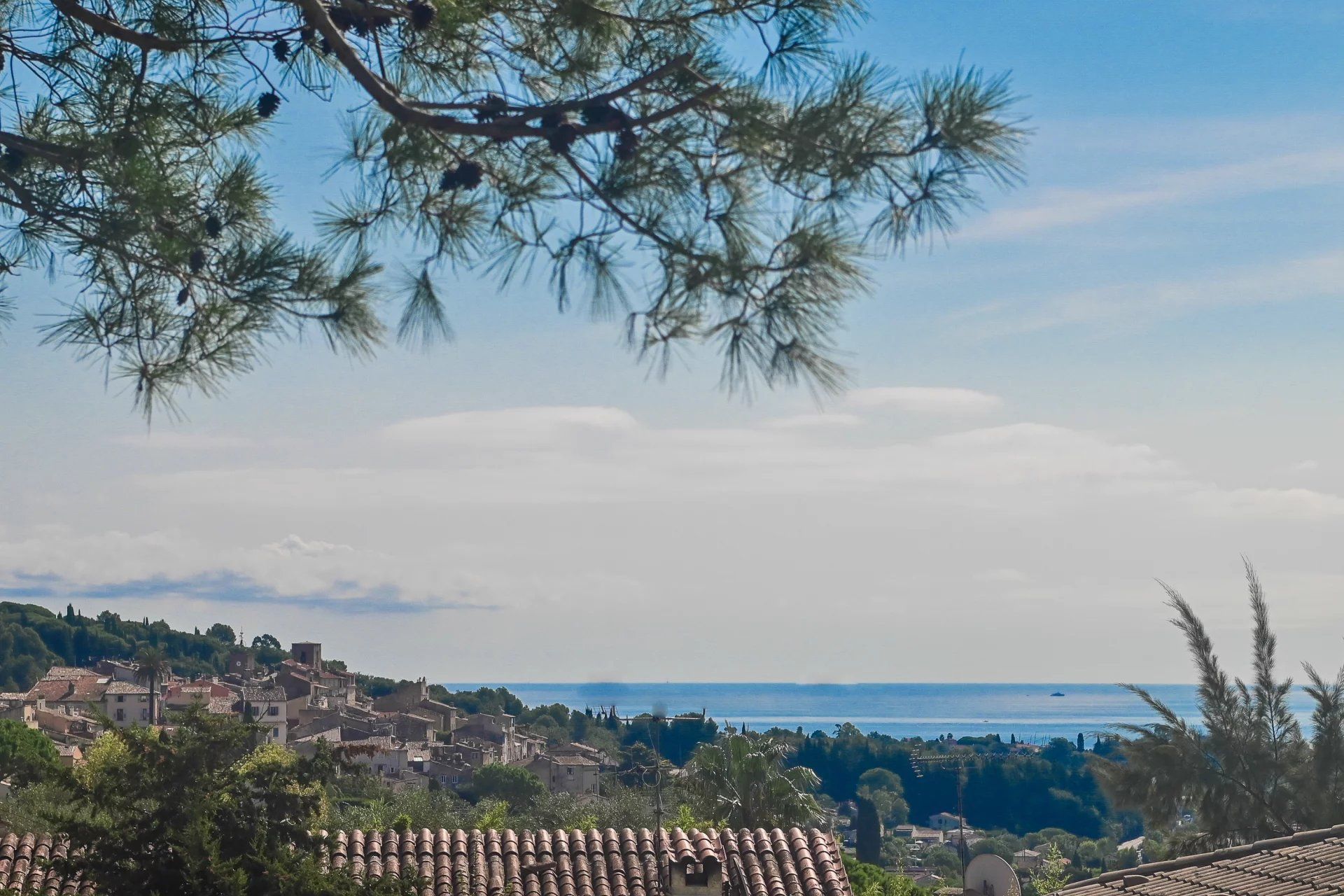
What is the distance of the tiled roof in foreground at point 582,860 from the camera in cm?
1382

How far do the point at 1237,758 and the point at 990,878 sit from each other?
2.84 meters

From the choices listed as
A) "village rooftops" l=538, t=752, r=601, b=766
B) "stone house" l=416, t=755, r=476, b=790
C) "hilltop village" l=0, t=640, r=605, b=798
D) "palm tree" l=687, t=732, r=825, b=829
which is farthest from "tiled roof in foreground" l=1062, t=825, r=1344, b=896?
"stone house" l=416, t=755, r=476, b=790

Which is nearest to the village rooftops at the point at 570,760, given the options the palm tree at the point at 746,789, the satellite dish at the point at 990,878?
the palm tree at the point at 746,789

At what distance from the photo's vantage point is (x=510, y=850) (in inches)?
583

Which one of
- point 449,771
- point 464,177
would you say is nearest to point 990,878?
point 464,177

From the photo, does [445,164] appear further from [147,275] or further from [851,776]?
[851,776]

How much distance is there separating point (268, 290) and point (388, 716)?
267 ft

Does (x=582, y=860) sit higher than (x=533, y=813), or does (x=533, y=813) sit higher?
(x=582, y=860)

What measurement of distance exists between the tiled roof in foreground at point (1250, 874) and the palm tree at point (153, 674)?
54.6 metres

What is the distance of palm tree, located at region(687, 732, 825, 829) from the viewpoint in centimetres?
2434

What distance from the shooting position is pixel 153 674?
6350 centimetres

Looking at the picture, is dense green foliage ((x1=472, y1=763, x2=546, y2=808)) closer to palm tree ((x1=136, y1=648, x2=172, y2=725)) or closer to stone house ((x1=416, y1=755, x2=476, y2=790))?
stone house ((x1=416, y1=755, x2=476, y2=790))

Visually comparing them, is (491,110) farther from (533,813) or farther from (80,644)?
(80,644)

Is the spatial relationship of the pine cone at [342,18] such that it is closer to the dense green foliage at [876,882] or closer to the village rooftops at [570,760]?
the dense green foliage at [876,882]
